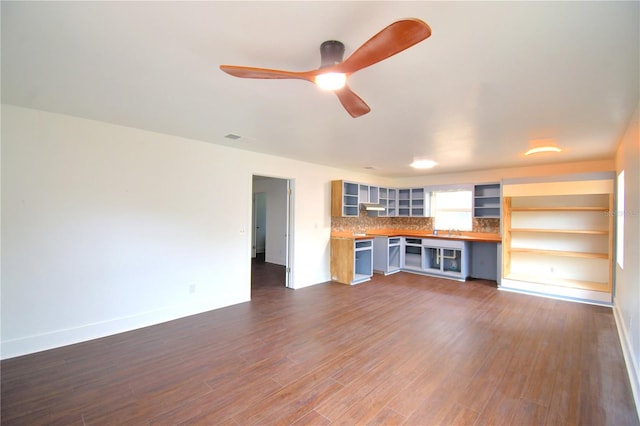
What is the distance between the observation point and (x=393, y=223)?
8.07 metres

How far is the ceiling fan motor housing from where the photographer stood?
65.4 inches

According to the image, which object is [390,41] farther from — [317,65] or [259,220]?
[259,220]

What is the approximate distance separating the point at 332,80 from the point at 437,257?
592 cm

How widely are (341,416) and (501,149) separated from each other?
430cm

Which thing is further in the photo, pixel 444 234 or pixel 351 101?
pixel 444 234

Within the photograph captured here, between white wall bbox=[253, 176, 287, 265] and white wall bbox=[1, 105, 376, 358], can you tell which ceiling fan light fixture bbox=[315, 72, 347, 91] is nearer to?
white wall bbox=[1, 105, 376, 358]

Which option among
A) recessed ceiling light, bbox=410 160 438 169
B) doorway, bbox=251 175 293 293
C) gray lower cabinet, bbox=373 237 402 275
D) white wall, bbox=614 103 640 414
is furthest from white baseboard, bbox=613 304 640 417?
doorway, bbox=251 175 293 293

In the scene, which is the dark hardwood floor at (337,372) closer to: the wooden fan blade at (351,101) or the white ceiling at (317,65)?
the wooden fan blade at (351,101)

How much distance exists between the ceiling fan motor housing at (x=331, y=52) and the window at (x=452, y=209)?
590 centimetres

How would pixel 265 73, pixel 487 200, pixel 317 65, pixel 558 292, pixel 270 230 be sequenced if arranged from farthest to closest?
pixel 270 230 → pixel 487 200 → pixel 558 292 → pixel 317 65 → pixel 265 73

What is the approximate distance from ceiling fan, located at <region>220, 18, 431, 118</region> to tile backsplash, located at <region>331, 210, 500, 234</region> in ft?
14.5

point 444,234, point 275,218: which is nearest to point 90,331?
point 275,218

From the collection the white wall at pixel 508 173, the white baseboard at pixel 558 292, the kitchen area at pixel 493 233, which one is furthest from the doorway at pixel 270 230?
the white baseboard at pixel 558 292

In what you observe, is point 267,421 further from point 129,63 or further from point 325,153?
point 325,153
